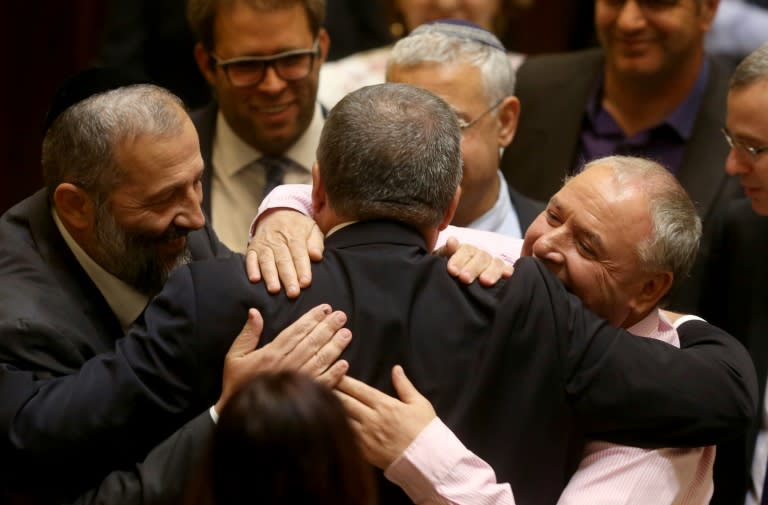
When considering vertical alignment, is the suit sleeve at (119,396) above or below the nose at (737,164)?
above

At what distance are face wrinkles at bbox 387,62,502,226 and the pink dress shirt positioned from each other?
807mm

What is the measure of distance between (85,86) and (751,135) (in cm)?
173

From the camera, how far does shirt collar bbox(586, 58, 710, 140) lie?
14.1 ft

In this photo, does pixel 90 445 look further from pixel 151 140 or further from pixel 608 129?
pixel 608 129

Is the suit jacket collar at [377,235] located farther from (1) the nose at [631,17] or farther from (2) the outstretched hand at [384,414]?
(1) the nose at [631,17]

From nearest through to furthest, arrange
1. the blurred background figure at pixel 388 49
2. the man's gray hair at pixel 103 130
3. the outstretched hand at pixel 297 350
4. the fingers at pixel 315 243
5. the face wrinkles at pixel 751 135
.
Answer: the outstretched hand at pixel 297 350, the fingers at pixel 315 243, the man's gray hair at pixel 103 130, the face wrinkles at pixel 751 135, the blurred background figure at pixel 388 49

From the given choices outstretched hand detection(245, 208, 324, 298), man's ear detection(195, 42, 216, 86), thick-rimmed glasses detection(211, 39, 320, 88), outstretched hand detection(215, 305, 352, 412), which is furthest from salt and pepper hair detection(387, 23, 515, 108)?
outstretched hand detection(215, 305, 352, 412)

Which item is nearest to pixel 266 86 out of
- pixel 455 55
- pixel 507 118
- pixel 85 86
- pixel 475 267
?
pixel 455 55

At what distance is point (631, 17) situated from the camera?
4.28 metres

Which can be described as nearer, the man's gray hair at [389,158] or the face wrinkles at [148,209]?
the man's gray hair at [389,158]

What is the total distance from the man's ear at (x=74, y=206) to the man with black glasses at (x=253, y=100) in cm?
98

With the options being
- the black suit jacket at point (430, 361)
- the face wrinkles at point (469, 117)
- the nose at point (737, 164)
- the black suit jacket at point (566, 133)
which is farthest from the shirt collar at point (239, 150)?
the black suit jacket at point (430, 361)

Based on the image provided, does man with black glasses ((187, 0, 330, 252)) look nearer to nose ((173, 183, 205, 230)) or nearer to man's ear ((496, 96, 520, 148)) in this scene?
man's ear ((496, 96, 520, 148))

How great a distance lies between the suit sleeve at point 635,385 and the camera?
2426mm
